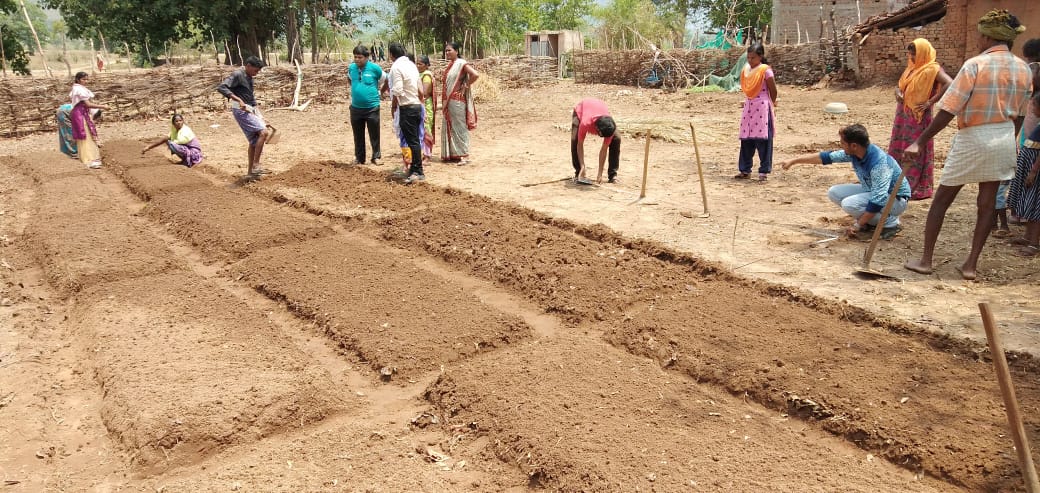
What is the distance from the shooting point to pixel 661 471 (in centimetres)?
256

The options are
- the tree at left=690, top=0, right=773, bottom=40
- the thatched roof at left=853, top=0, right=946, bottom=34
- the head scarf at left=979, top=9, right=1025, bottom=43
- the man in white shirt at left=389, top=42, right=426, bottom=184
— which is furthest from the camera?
the tree at left=690, top=0, right=773, bottom=40

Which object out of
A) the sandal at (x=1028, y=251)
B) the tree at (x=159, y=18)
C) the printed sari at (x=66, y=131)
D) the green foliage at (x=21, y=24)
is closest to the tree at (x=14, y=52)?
the green foliage at (x=21, y=24)

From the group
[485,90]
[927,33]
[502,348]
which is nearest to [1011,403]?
[502,348]

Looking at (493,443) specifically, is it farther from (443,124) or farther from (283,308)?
(443,124)

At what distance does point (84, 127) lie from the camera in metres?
9.44

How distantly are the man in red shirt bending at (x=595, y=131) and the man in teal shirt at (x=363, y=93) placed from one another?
274cm

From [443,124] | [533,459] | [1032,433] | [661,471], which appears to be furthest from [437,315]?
[443,124]

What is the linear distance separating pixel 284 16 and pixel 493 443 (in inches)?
855

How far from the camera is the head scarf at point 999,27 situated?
3939 mm

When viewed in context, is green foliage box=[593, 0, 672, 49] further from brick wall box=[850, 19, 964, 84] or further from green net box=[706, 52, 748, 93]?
brick wall box=[850, 19, 964, 84]

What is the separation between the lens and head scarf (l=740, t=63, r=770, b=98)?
667 cm

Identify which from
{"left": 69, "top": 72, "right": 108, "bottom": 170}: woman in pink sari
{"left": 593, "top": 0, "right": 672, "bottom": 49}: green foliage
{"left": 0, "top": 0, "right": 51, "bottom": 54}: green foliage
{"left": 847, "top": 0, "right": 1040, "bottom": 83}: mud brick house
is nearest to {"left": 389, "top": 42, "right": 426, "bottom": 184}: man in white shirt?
{"left": 69, "top": 72, "right": 108, "bottom": 170}: woman in pink sari

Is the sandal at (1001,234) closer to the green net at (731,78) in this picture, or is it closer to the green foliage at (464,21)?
the green net at (731,78)

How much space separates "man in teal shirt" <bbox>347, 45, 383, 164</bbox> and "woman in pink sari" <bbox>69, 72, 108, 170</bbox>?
11.7 feet
